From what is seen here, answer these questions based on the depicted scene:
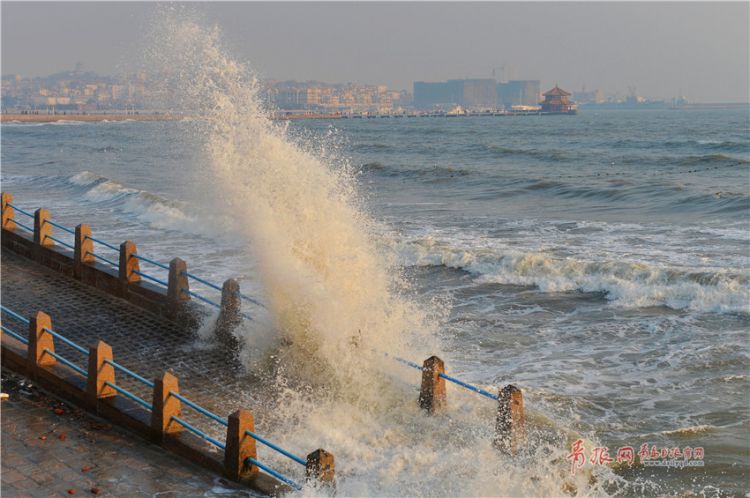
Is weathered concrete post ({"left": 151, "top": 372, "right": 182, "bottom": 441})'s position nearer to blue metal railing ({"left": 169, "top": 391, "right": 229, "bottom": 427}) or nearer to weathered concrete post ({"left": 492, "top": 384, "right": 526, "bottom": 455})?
blue metal railing ({"left": 169, "top": 391, "right": 229, "bottom": 427})

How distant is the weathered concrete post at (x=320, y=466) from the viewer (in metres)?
7.71

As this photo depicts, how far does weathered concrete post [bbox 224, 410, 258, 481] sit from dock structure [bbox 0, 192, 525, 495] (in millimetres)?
10

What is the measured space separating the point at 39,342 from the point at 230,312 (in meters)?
2.88

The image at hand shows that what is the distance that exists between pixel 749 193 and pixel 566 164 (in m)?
19.2

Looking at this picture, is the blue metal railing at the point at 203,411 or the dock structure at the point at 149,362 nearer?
the blue metal railing at the point at 203,411

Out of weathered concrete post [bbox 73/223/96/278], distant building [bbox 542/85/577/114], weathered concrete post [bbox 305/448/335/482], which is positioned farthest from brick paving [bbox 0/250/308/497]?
distant building [bbox 542/85/577/114]

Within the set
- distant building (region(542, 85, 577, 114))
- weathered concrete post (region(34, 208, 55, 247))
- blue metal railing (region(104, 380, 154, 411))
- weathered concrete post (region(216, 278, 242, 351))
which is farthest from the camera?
distant building (region(542, 85, 577, 114))

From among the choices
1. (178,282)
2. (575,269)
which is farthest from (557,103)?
(178,282)

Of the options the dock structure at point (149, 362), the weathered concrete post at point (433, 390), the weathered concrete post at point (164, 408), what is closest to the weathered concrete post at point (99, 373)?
the dock structure at point (149, 362)

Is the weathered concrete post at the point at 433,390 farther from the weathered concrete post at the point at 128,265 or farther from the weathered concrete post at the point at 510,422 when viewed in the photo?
the weathered concrete post at the point at 128,265

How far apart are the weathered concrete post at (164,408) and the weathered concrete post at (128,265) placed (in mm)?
5669

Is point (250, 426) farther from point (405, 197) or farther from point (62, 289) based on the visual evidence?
point (405, 197)

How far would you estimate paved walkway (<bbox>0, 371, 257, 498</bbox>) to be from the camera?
8.16 meters

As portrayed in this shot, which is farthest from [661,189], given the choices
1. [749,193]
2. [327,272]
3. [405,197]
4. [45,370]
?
[45,370]
